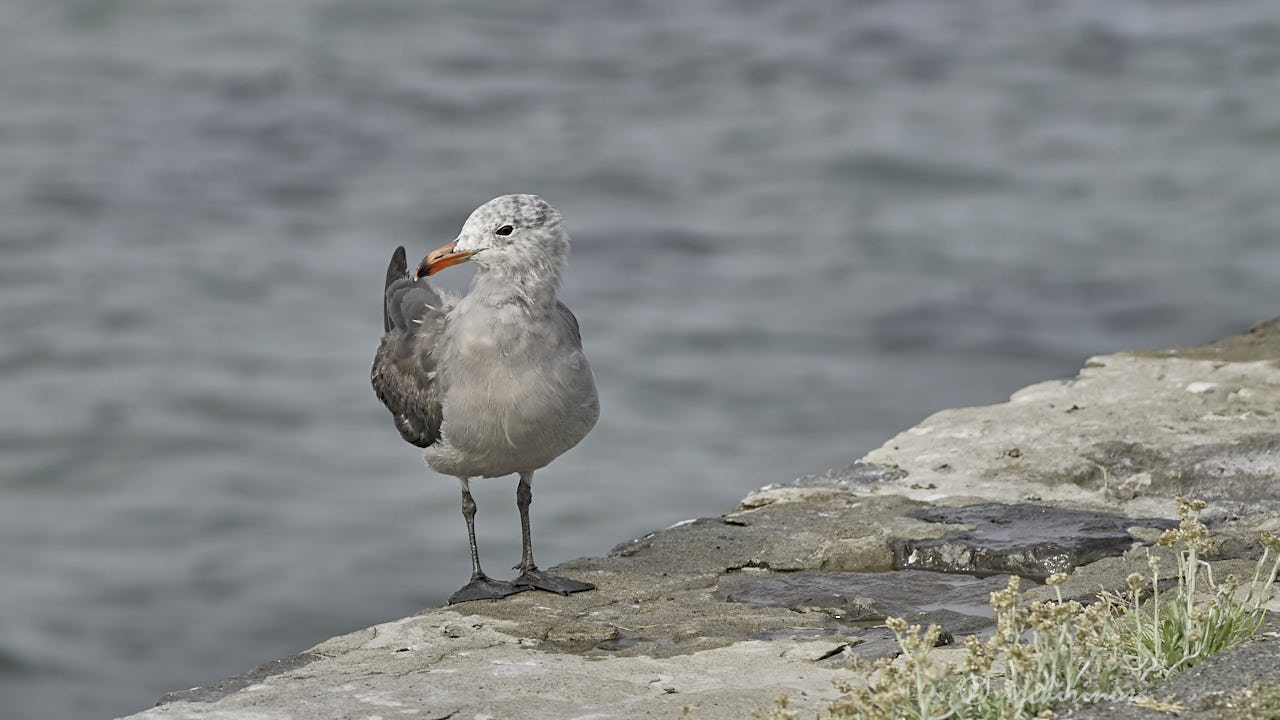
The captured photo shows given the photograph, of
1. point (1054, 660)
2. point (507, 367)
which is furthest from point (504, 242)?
point (1054, 660)

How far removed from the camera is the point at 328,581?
1105 centimetres

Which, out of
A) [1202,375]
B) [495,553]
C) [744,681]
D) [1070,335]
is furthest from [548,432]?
[1070,335]

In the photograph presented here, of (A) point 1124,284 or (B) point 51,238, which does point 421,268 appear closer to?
(A) point 1124,284

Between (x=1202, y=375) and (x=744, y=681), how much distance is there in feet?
11.6

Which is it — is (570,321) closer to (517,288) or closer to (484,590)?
(517,288)

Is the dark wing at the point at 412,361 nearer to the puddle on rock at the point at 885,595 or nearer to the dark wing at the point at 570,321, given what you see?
the dark wing at the point at 570,321

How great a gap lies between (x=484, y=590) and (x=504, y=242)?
1140 mm

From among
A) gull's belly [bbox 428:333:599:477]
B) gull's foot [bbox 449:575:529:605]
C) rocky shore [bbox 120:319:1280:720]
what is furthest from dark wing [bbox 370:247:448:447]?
rocky shore [bbox 120:319:1280:720]

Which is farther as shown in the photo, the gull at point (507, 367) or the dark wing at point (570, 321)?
the dark wing at point (570, 321)

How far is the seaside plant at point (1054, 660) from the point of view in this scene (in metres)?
3.40

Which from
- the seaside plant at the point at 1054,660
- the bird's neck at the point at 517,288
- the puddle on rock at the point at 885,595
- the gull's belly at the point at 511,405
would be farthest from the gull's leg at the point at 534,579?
the seaside plant at the point at 1054,660

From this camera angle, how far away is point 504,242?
5.35 metres

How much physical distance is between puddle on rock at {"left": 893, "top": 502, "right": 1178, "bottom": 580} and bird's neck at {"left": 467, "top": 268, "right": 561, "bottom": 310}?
1.42 meters

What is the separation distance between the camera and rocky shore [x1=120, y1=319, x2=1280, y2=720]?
411cm
